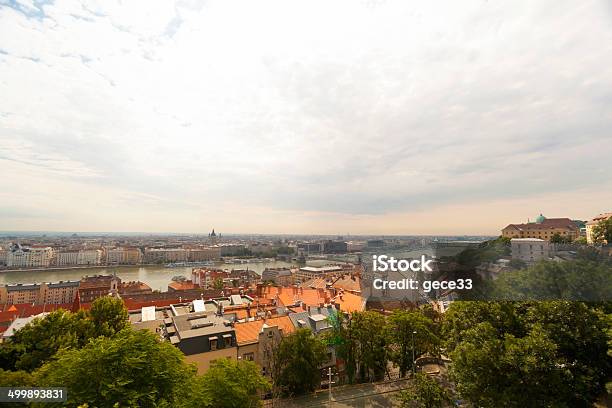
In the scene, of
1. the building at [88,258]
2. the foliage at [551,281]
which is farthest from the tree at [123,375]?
the building at [88,258]

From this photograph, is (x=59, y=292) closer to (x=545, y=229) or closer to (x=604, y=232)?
(x=604, y=232)

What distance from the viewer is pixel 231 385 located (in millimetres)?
10836

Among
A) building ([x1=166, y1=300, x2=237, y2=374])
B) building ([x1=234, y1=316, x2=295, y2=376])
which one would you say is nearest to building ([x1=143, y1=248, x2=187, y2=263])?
building ([x1=166, y1=300, x2=237, y2=374])

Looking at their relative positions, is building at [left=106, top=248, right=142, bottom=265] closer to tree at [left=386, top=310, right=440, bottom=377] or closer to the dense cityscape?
the dense cityscape

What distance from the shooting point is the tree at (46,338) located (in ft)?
41.4

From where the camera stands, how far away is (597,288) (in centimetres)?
616

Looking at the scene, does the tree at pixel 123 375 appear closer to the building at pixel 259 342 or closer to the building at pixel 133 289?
the building at pixel 259 342

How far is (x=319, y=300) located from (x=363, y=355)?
10154mm

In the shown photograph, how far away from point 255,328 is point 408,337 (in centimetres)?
816

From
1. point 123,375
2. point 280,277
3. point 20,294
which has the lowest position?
point 20,294

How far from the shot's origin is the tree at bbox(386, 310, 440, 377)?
1582 cm

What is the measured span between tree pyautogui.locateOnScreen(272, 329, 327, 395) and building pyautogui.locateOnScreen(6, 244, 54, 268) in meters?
107

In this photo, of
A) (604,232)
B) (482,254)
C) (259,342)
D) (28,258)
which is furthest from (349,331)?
(28,258)

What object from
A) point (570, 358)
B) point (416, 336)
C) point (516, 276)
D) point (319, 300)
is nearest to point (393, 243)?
point (516, 276)
